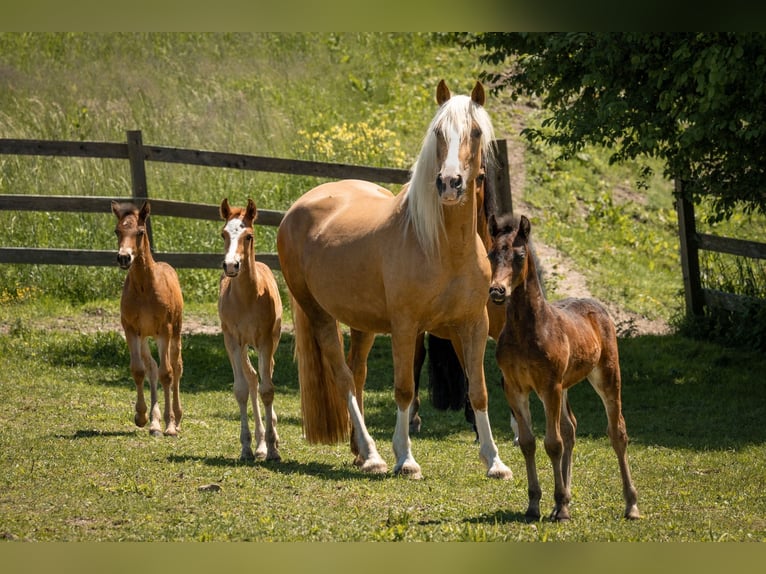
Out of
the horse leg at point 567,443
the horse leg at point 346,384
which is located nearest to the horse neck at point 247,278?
the horse leg at point 346,384

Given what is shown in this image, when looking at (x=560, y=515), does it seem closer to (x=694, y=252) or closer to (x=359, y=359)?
(x=359, y=359)

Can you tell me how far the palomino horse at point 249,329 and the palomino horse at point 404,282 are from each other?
304mm

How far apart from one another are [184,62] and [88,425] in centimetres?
1503

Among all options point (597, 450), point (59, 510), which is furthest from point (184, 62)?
point (59, 510)

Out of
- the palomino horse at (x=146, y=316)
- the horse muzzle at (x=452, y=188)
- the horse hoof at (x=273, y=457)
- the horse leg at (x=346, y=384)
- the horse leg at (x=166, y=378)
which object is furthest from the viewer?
the horse leg at (x=166, y=378)

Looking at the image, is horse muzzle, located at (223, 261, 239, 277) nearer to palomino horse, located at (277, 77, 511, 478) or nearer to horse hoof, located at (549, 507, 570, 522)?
palomino horse, located at (277, 77, 511, 478)

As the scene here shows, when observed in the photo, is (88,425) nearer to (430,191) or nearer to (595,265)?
(430,191)

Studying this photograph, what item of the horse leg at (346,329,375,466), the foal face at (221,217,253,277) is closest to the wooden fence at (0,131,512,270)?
the horse leg at (346,329,375,466)

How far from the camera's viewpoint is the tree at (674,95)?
1020 centimetres

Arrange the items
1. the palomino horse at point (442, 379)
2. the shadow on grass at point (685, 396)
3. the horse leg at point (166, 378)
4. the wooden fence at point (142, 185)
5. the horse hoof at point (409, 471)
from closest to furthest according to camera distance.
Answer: the horse hoof at point (409, 471) < the horse leg at point (166, 378) < the shadow on grass at point (685, 396) < the palomino horse at point (442, 379) < the wooden fence at point (142, 185)

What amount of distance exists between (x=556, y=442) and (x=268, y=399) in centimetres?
312

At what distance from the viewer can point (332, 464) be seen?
8.68 metres

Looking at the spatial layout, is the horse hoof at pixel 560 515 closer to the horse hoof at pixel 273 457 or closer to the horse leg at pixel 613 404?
the horse leg at pixel 613 404

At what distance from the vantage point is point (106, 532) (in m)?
6.14
